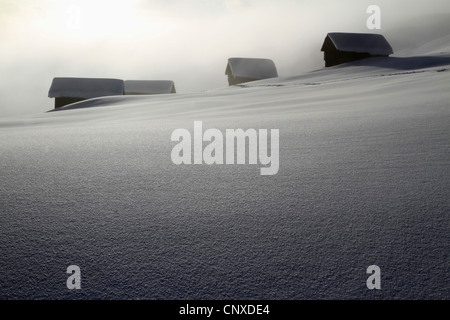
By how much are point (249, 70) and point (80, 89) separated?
502 inches

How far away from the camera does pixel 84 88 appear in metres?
24.2

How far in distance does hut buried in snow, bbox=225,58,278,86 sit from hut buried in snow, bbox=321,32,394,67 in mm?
5255

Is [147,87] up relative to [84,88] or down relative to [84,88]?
up

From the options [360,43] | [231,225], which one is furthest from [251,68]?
[231,225]

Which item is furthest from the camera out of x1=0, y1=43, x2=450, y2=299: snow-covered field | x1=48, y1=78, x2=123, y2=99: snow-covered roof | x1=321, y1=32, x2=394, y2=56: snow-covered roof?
x1=321, y1=32, x2=394, y2=56: snow-covered roof

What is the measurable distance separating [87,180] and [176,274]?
1193mm

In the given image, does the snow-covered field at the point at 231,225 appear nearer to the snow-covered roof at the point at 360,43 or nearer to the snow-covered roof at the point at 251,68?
the snow-covered roof at the point at 360,43

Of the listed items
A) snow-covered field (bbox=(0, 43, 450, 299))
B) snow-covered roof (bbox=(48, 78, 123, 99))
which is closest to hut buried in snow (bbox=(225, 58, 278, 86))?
snow-covered roof (bbox=(48, 78, 123, 99))

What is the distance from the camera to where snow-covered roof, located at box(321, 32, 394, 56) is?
2394 centimetres

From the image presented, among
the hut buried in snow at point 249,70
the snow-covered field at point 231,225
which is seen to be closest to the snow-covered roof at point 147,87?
the hut buried in snow at point 249,70

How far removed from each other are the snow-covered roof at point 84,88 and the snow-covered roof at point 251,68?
→ 8801mm

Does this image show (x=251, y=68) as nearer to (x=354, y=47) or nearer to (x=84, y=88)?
(x=354, y=47)

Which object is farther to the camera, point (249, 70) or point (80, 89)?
point (249, 70)

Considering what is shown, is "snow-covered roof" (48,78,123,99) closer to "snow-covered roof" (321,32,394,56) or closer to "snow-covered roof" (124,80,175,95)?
"snow-covered roof" (124,80,175,95)
